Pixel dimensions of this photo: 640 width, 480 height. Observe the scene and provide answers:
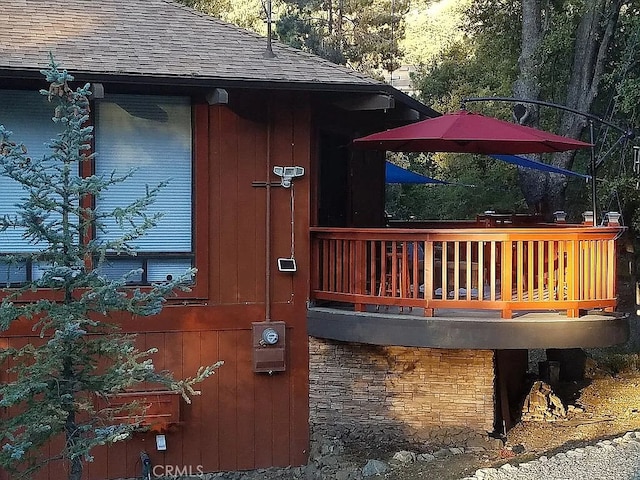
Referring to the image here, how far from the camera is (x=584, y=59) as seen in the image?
14.5m

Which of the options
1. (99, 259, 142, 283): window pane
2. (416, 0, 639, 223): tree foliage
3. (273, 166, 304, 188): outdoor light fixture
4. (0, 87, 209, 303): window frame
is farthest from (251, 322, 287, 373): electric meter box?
(416, 0, 639, 223): tree foliage

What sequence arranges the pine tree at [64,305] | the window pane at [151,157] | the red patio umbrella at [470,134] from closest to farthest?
the pine tree at [64,305]
the red patio umbrella at [470,134]
the window pane at [151,157]

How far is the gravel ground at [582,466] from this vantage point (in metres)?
6.77

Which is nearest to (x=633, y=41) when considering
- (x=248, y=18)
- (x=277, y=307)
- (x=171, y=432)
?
(x=277, y=307)

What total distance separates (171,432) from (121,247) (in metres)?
3.74

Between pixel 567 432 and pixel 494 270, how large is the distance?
9.46 ft

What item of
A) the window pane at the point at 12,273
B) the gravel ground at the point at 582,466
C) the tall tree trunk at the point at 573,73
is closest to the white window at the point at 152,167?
the window pane at the point at 12,273

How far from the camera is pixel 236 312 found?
27.3 ft

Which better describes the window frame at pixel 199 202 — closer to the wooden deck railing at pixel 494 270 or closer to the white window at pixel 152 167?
the white window at pixel 152 167

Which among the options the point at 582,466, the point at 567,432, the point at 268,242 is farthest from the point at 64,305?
the point at 567,432

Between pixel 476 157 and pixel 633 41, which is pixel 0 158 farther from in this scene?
pixel 476 157

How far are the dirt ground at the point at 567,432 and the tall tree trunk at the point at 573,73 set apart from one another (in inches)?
147

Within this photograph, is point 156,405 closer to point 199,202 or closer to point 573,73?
point 199,202

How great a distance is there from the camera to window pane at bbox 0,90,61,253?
7.73 metres
